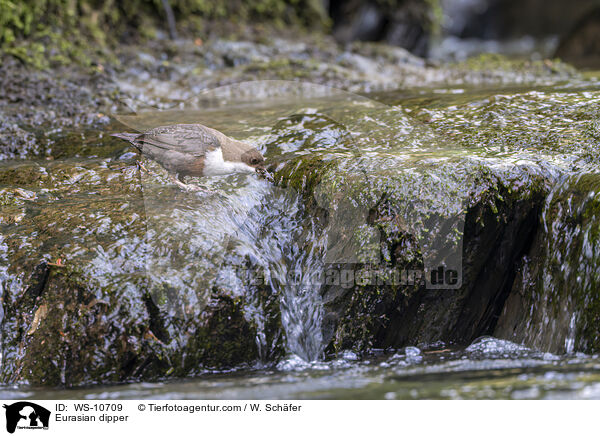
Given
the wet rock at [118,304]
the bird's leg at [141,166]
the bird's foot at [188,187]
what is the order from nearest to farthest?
the wet rock at [118,304]
the bird's foot at [188,187]
the bird's leg at [141,166]

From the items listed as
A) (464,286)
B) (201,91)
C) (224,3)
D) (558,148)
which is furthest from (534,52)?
(464,286)

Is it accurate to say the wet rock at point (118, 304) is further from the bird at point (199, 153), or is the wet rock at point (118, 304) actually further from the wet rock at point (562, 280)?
the wet rock at point (562, 280)

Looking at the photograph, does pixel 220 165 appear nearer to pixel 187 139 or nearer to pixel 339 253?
pixel 187 139

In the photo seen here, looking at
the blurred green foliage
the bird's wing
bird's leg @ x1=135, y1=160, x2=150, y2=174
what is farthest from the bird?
the blurred green foliage

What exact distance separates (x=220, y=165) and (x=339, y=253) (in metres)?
1.16

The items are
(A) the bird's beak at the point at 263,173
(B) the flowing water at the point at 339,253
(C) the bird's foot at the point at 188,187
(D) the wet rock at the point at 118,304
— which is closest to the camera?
(B) the flowing water at the point at 339,253

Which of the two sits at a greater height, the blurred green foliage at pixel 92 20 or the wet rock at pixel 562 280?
the blurred green foliage at pixel 92 20

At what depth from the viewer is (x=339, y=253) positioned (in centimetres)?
383

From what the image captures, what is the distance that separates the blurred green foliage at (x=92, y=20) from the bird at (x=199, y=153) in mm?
4011

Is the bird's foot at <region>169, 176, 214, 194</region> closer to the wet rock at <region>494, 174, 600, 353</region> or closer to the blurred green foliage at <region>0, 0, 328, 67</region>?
the wet rock at <region>494, 174, 600, 353</region>

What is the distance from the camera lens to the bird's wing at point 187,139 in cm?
423
